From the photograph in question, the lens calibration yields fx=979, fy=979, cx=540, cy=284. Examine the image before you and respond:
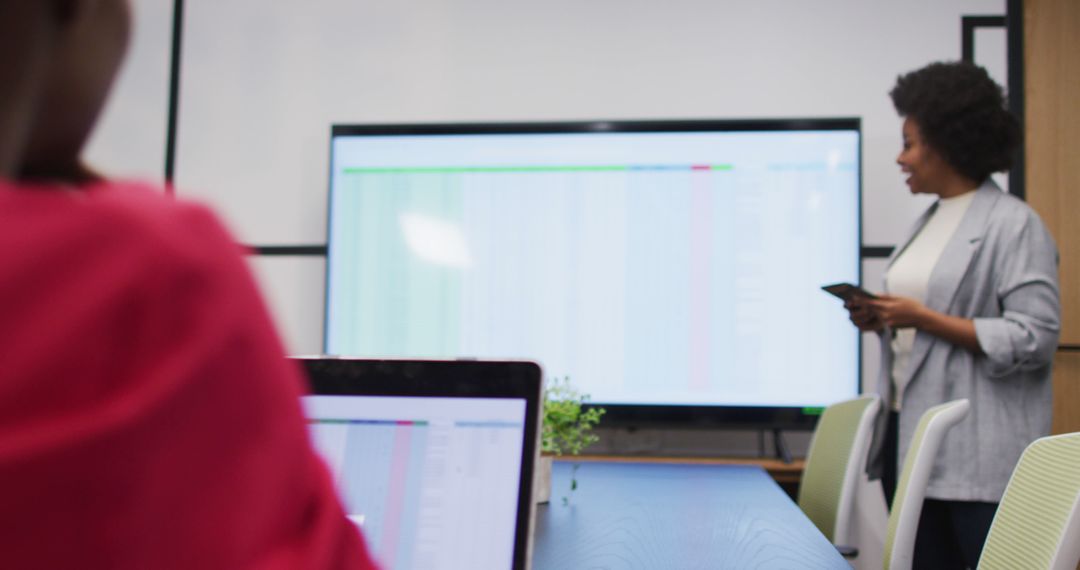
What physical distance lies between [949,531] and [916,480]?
87cm

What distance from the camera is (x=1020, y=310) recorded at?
2.45 meters

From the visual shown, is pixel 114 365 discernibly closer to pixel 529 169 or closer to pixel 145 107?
pixel 529 169

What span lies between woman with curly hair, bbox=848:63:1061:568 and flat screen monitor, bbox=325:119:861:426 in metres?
0.68

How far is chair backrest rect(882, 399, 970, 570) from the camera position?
1.68 metres

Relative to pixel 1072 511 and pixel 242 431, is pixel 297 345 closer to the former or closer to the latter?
pixel 1072 511

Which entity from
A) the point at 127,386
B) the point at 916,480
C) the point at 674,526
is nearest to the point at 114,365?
the point at 127,386

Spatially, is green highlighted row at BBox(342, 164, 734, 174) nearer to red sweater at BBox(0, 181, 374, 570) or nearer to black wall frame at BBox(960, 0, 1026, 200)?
black wall frame at BBox(960, 0, 1026, 200)

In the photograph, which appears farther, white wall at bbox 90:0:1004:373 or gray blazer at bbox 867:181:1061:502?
white wall at bbox 90:0:1004:373

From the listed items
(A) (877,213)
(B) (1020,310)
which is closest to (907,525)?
(B) (1020,310)

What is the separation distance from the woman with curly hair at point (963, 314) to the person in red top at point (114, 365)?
227 centimetres

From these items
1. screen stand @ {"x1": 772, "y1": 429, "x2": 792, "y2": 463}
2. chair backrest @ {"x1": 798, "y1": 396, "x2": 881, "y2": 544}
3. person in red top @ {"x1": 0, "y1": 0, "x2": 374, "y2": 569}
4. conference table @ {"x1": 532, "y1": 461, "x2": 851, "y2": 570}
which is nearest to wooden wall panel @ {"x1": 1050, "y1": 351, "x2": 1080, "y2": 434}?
screen stand @ {"x1": 772, "y1": 429, "x2": 792, "y2": 463}

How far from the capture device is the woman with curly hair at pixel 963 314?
2.38 meters

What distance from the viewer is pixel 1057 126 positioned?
3492 millimetres

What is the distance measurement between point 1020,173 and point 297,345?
2.77 meters
